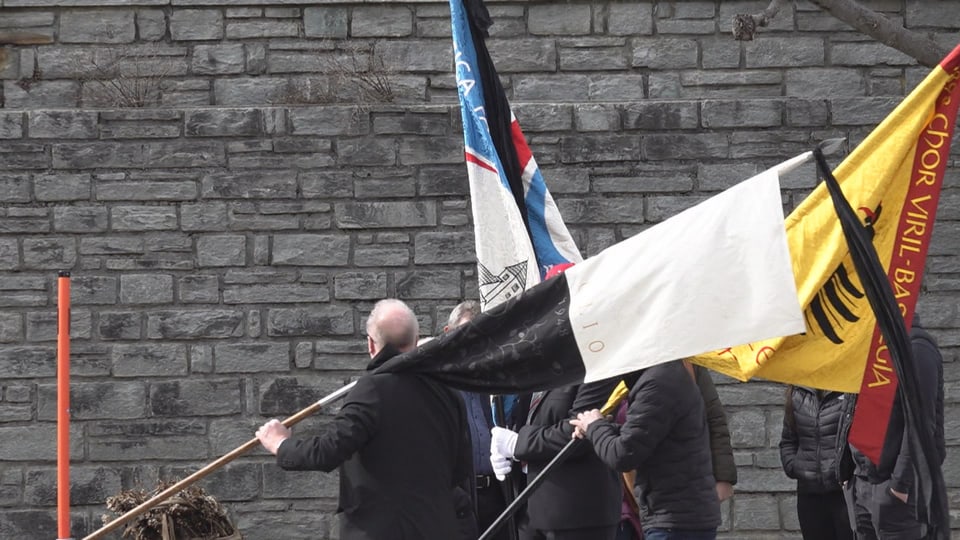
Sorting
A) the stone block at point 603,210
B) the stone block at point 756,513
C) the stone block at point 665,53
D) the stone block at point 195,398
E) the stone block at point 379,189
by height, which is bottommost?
the stone block at point 756,513

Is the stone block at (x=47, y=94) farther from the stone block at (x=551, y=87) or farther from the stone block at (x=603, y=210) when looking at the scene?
the stone block at (x=603, y=210)

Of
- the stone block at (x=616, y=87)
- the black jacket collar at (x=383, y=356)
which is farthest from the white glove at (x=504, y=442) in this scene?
A: the stone block at (x=616, y=87)

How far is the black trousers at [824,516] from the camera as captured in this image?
676 centimetres

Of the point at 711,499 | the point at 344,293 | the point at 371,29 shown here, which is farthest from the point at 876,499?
the point at 371,29

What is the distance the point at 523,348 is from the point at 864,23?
11.2 feet

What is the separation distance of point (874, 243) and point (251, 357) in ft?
17.1

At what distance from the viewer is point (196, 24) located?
30.5 ft

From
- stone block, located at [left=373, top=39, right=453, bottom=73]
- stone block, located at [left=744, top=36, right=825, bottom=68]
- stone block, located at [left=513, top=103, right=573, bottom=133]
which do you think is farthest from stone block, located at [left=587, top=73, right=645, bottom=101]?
stone block, located at [left=373, top=39, right=453, bottom=73]

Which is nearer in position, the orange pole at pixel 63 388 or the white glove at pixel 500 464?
the orange pole at pixel 63 388

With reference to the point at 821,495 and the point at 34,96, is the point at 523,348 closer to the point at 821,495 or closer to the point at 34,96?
the point at 821,495

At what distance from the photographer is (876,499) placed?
6.04 metres

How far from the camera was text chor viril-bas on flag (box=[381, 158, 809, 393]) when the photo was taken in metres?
4.23

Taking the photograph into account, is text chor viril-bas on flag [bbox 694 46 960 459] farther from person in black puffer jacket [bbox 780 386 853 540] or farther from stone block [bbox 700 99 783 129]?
stone block [bbox 700 99 783 129]

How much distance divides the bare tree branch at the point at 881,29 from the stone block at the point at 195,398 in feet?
14.1
